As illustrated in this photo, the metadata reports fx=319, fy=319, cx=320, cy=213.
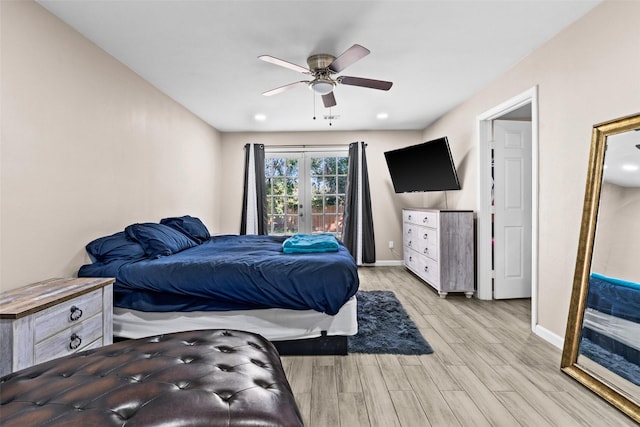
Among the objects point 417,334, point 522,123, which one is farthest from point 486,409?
point 522,123

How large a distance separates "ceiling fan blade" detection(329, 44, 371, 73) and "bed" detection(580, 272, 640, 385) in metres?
2.11

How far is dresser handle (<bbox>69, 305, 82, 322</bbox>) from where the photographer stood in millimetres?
1761

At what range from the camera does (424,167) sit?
171 inches

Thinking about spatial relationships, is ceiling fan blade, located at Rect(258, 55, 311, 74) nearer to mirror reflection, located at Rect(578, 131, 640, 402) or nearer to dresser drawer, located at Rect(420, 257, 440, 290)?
mirror reflection, located at Rect(578, 131, 640, 402)

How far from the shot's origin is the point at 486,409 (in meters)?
1.71

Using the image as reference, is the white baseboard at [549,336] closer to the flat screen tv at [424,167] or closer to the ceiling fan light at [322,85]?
the flat screen tv at [424,167]

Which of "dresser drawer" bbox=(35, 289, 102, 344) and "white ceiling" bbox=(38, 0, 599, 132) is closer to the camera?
"dresser drawer" bbox=(35, 289, 102, 344)

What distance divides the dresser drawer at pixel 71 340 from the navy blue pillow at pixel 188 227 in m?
1.54

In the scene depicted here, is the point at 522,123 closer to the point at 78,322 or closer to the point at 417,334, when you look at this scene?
the point at 417,334

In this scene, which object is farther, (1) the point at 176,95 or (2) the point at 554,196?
(1) the point at 176,95

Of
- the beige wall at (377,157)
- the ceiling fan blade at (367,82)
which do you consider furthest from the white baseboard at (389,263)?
the ceiling fan blade at (367,82)

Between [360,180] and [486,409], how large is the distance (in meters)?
4.09

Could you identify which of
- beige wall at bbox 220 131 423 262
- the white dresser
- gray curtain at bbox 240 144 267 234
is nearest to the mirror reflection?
the white dresser

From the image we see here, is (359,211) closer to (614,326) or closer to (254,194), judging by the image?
(254,194)
